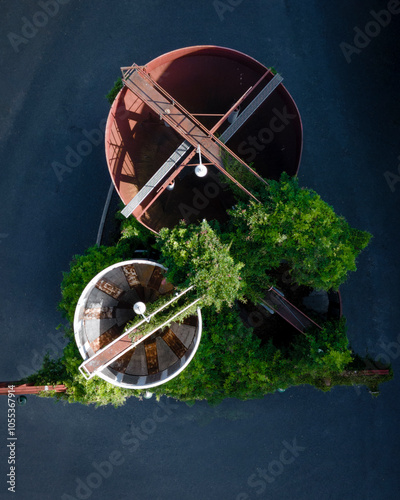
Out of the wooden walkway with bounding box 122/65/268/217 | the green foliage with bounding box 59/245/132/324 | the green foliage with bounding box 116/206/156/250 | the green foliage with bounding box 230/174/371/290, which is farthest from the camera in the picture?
the green foliage with bounding box 116/206/156/250

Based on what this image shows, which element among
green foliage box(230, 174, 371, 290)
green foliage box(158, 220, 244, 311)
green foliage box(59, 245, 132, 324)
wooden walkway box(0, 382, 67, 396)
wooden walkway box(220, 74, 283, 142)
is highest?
wooden walkway box(220, 74, 283, 142)

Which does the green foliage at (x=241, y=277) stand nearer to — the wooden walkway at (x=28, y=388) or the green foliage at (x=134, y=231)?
the green foliage at (x=134, y=231)

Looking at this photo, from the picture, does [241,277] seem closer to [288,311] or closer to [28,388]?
[288,311]

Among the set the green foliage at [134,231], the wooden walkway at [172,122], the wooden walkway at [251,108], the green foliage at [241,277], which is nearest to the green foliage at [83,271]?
the green foliage at [241,277]

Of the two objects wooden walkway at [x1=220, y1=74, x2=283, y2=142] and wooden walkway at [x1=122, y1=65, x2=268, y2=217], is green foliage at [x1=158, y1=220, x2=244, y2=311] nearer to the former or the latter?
wooden walkway at [x1=122, y1=65, x2=268, y2=217]

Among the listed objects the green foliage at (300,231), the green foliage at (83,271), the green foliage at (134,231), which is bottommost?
the green foliage at (83,271)

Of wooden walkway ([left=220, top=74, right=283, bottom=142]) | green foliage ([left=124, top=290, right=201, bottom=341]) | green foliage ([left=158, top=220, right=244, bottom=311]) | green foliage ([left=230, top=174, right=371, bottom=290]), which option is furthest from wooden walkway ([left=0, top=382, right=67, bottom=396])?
wooden walkway ([left=220, top=74, right=283, bottom=142])

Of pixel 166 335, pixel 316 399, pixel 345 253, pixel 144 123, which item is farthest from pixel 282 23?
pixel 316 399

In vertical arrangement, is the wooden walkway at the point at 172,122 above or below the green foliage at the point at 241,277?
above
